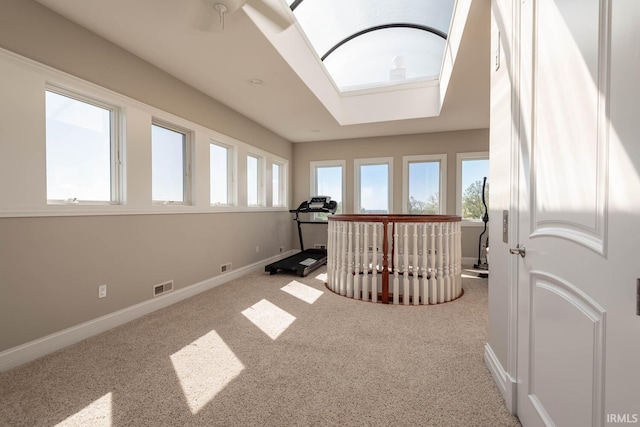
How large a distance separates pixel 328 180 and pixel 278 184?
1158mm

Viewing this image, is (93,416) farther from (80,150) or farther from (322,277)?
(322,277)

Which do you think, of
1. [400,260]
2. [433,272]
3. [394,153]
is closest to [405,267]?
[400,260]

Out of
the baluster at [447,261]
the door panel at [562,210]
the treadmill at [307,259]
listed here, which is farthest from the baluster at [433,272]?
the treadmill at [307,259]

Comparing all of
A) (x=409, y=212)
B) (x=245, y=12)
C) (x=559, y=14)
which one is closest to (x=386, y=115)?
(x=409, y=212)

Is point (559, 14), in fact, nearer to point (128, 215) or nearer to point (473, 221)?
point (128, 215)

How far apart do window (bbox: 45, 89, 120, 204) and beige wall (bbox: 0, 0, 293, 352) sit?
23 centimetres

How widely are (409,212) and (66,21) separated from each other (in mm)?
5596

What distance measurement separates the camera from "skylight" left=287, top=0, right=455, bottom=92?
13.9 feet

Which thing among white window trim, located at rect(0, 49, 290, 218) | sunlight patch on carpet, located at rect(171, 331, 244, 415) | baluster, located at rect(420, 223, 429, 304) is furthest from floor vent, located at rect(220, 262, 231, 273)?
baluster, located at rect(420, 223, 429, 304)

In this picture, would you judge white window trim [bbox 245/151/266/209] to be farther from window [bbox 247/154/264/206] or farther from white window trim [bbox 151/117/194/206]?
white window trim [bbox 151/117/194/206]

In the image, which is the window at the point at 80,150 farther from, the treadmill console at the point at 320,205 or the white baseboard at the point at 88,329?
the treadmill console at the point at 320,205

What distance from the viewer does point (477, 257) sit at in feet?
18.2
